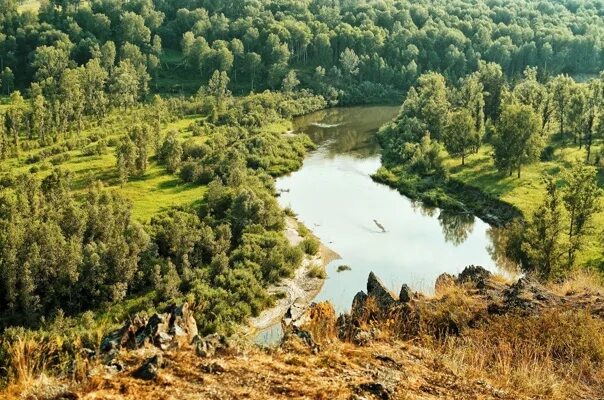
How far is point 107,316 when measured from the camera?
4219 cm

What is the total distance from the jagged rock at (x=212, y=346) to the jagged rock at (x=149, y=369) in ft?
3.93

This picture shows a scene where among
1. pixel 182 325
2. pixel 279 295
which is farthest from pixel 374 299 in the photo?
pixel 279 295

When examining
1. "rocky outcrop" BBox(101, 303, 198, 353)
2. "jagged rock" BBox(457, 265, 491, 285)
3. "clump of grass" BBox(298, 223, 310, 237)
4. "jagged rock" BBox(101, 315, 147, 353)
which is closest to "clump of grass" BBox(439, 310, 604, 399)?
"jagged rock" BBox(457, 265, 491, 285)

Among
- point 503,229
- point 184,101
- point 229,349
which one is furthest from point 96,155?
point 229,349

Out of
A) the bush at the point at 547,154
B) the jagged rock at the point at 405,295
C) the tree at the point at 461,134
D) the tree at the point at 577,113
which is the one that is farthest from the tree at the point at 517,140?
the jagged rock at the point at 405,295

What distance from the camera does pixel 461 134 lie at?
79938 millimetres

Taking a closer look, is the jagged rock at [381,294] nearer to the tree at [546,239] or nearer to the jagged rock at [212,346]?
the jagged rock at [212,346]

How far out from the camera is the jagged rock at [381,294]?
2071cm

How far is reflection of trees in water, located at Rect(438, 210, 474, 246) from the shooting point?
2459 inches

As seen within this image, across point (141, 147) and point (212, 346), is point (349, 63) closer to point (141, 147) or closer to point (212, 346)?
point (141, 147)

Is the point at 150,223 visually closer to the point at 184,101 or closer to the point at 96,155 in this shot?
the point at 96,155

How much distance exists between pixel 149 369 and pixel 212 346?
6.49 ft

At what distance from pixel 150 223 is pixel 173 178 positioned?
18945 mm

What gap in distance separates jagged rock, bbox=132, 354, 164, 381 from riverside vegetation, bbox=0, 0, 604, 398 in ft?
3.96
